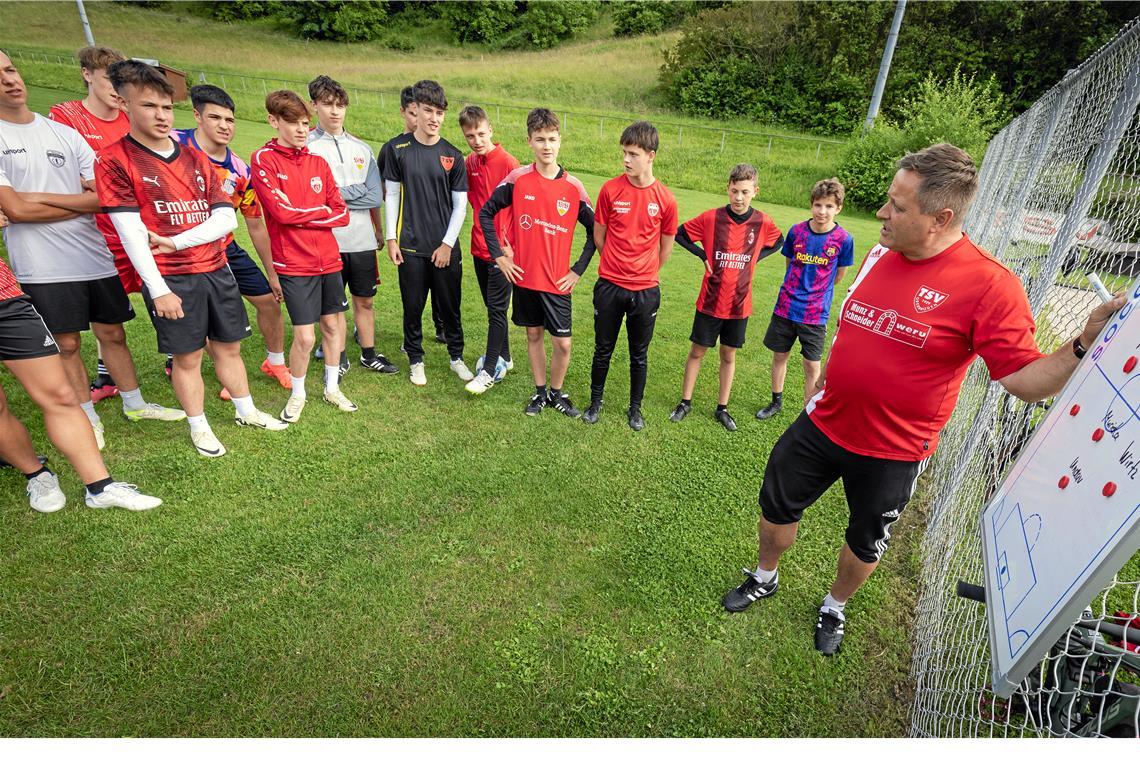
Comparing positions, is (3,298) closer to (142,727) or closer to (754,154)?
(142,727)

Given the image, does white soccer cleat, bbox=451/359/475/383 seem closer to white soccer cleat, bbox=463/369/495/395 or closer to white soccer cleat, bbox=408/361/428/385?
white soccer cleat, bbox=463/369/495/395

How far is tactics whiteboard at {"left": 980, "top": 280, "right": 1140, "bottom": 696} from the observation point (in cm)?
106

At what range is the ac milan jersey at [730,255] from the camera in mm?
4172

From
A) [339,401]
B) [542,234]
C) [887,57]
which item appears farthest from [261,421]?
[887,57]

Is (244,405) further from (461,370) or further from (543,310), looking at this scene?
(543,310)

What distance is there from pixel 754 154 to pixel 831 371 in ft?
66.1

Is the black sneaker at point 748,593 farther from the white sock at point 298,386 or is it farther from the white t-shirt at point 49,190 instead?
the white t-shirt at point 49,190

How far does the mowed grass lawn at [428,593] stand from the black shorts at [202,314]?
736mm

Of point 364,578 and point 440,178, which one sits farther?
point 440,178

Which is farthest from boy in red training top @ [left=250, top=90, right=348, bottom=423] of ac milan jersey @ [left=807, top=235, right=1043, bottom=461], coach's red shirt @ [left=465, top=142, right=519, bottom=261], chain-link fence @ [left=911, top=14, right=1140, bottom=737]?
chain-link fence @ [left=911, top=14, right=1140, bottom=737]

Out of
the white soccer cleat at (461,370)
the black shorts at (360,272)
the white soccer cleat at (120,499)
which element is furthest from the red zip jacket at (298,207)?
the white soccer cleat at (120,499)

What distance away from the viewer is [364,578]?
9.24 feet

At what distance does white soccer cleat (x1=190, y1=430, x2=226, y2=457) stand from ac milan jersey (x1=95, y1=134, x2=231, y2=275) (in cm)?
104
